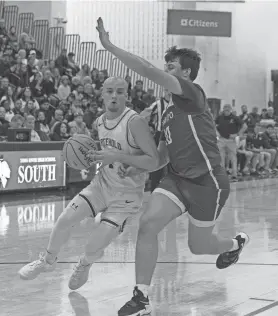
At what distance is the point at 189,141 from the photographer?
4.93m

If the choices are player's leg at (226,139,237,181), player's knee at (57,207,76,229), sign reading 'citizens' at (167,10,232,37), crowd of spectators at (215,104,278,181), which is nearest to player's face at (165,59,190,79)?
player's knee at (57,207,76,229)

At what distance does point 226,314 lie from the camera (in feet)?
16.2

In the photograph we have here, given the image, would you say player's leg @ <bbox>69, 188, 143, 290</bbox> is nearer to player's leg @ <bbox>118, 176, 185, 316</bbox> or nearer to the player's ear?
player's leg @ <bbox>118, 176, 185, 316</bbox>

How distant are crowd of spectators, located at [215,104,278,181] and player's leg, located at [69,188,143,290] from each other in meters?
11.3

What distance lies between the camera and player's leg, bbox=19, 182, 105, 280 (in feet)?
17.6

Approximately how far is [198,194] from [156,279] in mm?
1324

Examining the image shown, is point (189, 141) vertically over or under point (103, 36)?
under

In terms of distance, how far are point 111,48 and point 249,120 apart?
16292mm

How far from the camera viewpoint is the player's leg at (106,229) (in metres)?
5.31

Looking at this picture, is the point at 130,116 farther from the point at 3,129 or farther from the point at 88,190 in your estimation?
the point at 3,129

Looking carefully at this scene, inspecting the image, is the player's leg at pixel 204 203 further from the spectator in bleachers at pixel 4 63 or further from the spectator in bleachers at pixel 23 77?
the spectator in bleachers at pixel 4 63

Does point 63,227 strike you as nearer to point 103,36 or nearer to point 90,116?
point 103,36

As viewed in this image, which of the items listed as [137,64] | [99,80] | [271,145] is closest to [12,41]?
[99,80]

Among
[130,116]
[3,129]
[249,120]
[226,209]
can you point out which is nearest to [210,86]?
[249,120]
